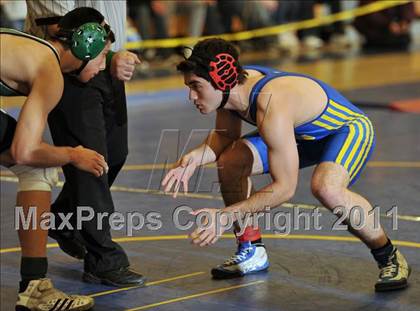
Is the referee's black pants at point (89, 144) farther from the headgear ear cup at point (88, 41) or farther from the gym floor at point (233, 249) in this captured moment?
the headgear ear cup at point (88, 41)

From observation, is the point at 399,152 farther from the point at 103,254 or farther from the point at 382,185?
the point at 103,254

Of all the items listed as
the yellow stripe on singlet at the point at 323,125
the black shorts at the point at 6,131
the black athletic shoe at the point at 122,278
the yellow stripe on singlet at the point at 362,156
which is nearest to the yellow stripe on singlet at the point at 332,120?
the yellow stripe on singlet at the point at 323,125

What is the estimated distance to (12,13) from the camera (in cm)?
1228

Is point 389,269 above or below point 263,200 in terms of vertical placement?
below

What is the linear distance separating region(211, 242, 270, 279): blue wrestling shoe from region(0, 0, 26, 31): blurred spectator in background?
7553 millimetres

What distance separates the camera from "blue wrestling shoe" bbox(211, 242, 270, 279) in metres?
5.21

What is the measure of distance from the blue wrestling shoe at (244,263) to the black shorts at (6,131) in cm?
124

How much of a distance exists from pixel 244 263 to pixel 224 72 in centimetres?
103

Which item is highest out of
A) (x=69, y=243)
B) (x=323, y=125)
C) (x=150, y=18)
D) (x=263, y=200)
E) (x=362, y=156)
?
(x=150, y=18)

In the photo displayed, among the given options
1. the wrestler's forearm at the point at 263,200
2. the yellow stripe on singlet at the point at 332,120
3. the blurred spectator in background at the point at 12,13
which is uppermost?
the blurred spectator in background at the point at 12,13

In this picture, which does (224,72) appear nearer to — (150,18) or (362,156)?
(362,156)

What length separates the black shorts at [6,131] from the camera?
4.57 m

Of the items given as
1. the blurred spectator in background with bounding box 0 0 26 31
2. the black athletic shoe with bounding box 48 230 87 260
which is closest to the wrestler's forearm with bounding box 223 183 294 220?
the black athletic shoe with bounding box 48 230 87 260

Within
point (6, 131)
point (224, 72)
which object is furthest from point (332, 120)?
point (6, 131)
